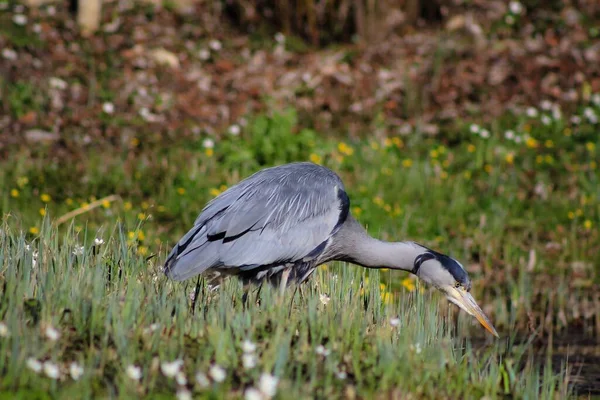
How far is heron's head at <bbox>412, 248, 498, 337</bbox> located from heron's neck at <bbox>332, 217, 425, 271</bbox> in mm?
53

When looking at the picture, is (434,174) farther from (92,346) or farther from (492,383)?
(92,346)

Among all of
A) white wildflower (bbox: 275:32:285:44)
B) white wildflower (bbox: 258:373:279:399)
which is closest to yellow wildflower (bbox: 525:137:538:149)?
white wildflower (bbox: 275:32:285:44)

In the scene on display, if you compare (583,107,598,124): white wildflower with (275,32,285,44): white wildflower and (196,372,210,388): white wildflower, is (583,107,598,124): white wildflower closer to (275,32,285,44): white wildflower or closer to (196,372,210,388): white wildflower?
(275,32,285,44): white wildflower

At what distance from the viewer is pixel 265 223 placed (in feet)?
15.9

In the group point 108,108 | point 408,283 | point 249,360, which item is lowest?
point 408,283

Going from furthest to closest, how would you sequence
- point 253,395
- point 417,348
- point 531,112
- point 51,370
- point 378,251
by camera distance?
point 531,112, point 378,251, point 417,348, point 51,370, point 253,395

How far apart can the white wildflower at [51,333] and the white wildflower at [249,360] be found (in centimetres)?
63

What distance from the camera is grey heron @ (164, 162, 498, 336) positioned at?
4715 millimetres

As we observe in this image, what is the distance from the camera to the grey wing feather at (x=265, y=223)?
4.67m

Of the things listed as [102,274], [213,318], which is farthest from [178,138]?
[213,318]

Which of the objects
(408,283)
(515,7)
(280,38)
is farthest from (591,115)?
(280,38)

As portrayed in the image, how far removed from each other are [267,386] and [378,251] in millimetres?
2074

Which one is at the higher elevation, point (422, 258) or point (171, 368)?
point (171, 368)

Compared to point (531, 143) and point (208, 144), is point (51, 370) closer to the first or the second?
point (208, 144)
